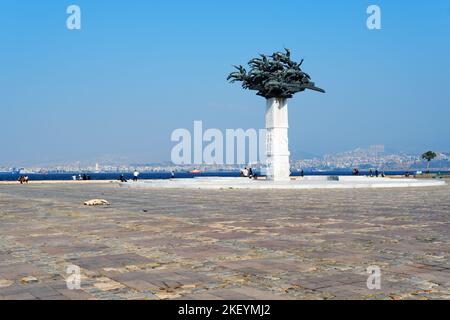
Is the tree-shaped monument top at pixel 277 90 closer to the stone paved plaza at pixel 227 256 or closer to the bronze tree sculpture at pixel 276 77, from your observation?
the bronze tree sculpture at pixel 276 77

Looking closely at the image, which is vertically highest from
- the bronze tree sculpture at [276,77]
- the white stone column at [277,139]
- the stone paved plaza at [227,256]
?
the bronze tree sculpture at [276,77]

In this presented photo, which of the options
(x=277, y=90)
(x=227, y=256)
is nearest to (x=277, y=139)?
(x=277, y=90)

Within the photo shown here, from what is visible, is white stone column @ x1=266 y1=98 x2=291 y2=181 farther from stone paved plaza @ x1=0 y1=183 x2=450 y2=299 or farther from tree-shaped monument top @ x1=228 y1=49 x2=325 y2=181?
stone paved plaza @ x1=0 y1=183 x2=450 y2=299

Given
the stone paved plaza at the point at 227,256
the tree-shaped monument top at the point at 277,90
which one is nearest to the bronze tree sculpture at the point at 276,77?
the tree-shaped monument top at the point at 277,90

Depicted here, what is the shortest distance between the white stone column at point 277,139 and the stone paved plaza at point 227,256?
986 inches

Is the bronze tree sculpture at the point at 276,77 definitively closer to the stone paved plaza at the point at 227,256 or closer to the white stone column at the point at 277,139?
the white stone column at the point at 277,139

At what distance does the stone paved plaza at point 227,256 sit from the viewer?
5.53 meters

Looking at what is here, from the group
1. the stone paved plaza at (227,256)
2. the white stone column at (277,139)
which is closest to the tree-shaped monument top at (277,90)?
the white stone column at (277,139)

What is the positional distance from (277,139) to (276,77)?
16.0ft

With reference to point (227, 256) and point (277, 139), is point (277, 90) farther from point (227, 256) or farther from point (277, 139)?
point (227, 256)

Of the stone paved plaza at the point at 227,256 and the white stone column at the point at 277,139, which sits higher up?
the white stone column at the point at 277,139

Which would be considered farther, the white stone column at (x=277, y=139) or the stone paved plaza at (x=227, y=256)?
the white stone column at (x=277, y=139)

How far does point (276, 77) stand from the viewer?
3841cm
